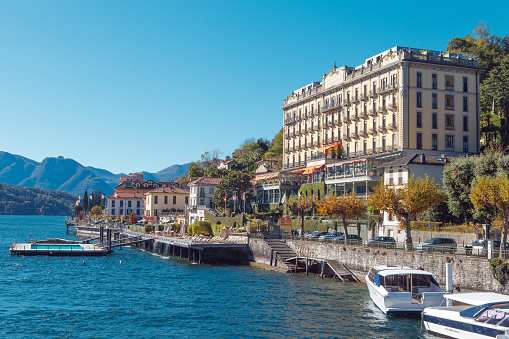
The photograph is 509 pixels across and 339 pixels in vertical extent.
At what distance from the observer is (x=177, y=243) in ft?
243

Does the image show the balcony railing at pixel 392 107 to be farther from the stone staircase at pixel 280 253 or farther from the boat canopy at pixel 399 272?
the boat canopy at pixel 399 272

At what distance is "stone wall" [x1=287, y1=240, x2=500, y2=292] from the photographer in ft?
120

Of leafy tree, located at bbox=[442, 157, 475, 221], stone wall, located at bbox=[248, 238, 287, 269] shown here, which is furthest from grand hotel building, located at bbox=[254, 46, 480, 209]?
stone wall, located at bbox=[248, 238, 287, 269]

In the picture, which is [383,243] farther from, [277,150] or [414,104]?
[277,150]

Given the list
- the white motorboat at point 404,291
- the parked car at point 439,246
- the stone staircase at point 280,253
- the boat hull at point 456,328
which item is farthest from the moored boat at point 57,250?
the boat hull at point 456,328

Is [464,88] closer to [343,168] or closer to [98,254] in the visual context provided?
[343,168]

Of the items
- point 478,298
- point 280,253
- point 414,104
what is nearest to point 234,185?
point 414,104

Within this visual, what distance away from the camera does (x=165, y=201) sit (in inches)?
5340

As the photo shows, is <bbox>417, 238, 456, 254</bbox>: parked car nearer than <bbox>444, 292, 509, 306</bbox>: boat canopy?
No

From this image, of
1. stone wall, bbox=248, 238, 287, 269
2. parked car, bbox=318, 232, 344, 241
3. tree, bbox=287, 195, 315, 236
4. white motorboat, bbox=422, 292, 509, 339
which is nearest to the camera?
white motorboat, bbox=422, 292, 509, 339

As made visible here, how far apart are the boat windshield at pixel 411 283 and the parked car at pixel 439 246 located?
6.41 m

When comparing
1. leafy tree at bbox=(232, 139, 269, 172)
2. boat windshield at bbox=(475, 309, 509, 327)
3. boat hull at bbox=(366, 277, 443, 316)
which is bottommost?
boat hull at bbox=(366, 277, 443, 316)

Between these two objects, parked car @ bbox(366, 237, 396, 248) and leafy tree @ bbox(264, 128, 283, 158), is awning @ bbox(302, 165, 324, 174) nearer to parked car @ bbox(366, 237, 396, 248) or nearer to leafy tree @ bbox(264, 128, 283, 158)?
parked car @ bbox(366, 237, 396, 248)

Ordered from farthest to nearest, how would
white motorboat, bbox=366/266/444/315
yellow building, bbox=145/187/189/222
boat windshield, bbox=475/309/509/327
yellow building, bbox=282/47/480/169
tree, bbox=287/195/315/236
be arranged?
1. yellow building, bbox=145/187/189/222
2. yellow building, bbox=282/47/480/169
3. tree, bbox=287/195/315/236
4. white motorboat, bbox=366/266/444/315
5. boat windshield, bbox=475/309/509/327
